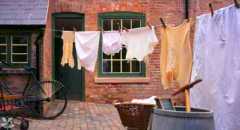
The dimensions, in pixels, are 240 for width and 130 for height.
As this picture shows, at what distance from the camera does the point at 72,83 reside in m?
15.5

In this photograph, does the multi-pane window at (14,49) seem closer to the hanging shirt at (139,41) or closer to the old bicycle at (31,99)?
the old bicycle at (31,99)

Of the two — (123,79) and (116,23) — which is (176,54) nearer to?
(123,79)

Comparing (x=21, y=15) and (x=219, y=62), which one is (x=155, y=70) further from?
(x=219, y=62)

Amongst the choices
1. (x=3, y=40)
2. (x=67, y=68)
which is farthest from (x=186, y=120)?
(x=67, y=68)

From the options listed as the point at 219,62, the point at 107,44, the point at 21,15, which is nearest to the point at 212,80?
the point at 219,62

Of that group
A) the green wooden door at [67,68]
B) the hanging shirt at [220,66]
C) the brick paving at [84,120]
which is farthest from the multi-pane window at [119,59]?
the hanging shirt at [220,66]

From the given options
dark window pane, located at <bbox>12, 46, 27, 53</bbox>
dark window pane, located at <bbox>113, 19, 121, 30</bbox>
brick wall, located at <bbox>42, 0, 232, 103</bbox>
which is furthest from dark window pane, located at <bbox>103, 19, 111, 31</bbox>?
dark window pane, located at <bbox>12, 46, 27, 53</bbox>

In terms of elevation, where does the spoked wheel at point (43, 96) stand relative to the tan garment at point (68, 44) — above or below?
below

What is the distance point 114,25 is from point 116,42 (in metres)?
4.12

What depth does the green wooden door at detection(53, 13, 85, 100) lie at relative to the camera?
604 inches

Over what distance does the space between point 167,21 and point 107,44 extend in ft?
14.1

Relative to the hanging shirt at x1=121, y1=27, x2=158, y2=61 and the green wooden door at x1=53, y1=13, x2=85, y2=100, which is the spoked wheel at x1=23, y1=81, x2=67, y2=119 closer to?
the hanging shirt at x1=121, y1=27, x2=158, y2=61

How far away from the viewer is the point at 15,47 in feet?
40.4

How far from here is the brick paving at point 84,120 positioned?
411 inches
